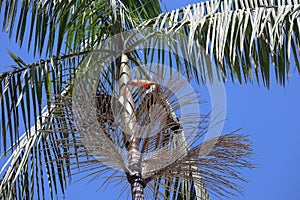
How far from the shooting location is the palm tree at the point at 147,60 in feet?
12.2

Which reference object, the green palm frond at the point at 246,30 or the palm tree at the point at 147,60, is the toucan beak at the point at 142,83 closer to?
the palm tree at the point at 147,60

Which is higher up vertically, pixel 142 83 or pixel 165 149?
pixel 142 83

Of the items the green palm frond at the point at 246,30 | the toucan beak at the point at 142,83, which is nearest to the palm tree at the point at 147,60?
the green palm frond at the point at 246,30

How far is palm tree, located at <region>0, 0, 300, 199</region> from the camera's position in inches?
146

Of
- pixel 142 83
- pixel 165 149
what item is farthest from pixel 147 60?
pixel 165 149

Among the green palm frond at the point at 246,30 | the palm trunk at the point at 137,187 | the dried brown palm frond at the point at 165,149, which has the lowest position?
the palm trunk at the point at 137,187

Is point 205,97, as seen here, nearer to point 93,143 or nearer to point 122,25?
point 93,143

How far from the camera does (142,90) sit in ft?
12.4

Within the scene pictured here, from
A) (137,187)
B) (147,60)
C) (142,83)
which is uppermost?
(147,60)

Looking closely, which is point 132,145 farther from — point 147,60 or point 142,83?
point 147,60

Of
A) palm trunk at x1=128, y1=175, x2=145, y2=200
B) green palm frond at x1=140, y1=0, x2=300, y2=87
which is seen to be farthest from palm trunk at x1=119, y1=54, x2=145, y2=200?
green palm frond at x1=140, y1=0, x2=300, y2=87

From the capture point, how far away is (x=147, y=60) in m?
5.35

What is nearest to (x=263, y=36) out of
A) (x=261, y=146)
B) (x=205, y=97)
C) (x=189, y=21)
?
(x=189, y=21)

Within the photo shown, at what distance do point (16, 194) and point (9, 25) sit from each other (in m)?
1.19
